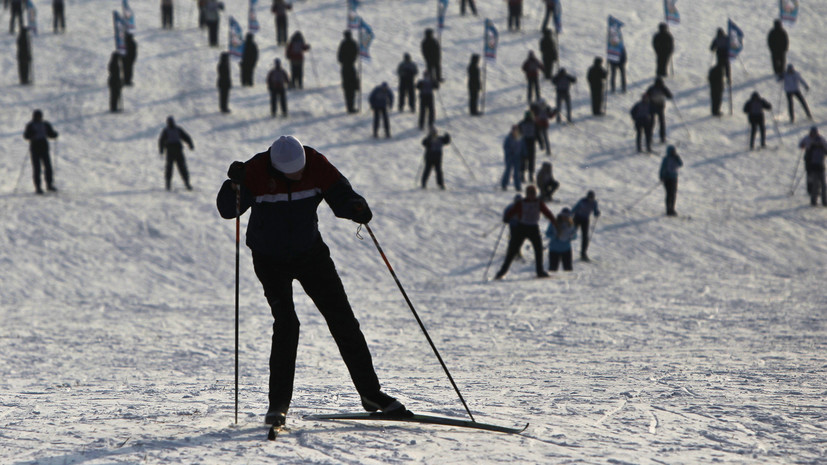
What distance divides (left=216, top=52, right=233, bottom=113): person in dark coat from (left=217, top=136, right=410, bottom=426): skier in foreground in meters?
16.1

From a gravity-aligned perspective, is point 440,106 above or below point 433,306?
above

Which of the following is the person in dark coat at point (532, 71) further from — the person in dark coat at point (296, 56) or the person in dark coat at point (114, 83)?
the person in dark coat at point (114, 83)

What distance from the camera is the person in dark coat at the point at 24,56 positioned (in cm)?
2177

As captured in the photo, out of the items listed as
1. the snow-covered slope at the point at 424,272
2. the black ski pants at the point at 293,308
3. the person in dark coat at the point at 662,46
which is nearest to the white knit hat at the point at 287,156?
the black ski pants at the point at 293,308

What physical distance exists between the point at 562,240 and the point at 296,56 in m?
10.4

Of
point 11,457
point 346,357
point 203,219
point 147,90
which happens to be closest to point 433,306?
point 203,219

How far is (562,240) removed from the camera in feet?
44.4

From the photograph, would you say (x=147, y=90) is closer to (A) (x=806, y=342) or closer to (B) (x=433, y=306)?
(B) (x=433, y=306)

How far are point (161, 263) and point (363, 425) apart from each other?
30.6 ft

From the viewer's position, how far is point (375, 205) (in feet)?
53.6

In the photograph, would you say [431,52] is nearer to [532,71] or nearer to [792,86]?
[532,71]

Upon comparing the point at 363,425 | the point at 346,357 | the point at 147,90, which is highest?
the point at 147,90

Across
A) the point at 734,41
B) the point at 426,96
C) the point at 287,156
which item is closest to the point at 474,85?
the point at 426,96

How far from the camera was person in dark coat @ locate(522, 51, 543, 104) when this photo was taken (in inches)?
850
